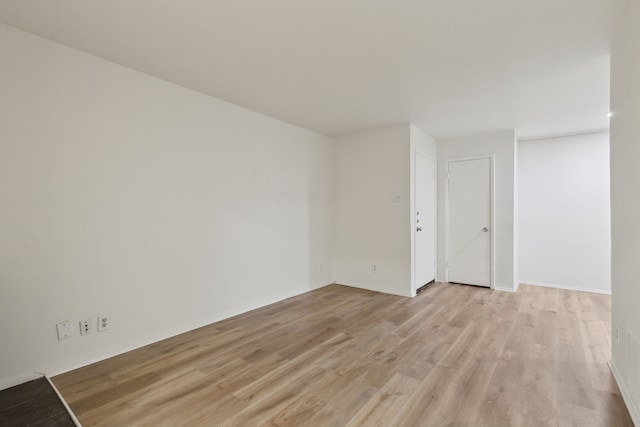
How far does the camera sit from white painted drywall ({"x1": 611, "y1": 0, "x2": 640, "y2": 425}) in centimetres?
175

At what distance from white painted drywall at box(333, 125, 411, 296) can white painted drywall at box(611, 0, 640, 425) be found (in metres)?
2.36

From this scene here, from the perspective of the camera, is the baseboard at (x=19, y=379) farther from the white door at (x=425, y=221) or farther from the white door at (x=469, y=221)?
the white door at (x=469, y=221)

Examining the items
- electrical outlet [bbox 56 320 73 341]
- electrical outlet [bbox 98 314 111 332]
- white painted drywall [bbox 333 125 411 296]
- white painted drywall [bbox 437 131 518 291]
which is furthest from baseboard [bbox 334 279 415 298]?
electrical outlet [bbox 56 320 73 341]

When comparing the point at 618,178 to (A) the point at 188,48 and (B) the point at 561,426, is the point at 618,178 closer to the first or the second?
(B) the point at 561,426

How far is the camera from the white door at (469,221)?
16.1ft

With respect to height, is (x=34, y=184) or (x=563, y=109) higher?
(x=563, y=109)

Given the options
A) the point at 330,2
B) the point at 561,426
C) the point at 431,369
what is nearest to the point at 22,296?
the point at 330,2

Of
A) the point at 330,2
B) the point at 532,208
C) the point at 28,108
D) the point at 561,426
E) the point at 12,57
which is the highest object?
the point at 330,2

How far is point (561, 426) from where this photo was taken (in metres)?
1.78

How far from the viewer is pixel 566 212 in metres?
4.92

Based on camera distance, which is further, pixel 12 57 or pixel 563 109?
pixel 563 109

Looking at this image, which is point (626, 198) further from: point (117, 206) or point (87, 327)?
point (87, 327)

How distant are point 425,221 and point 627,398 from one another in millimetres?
3165

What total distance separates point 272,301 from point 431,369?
7.44 ft
